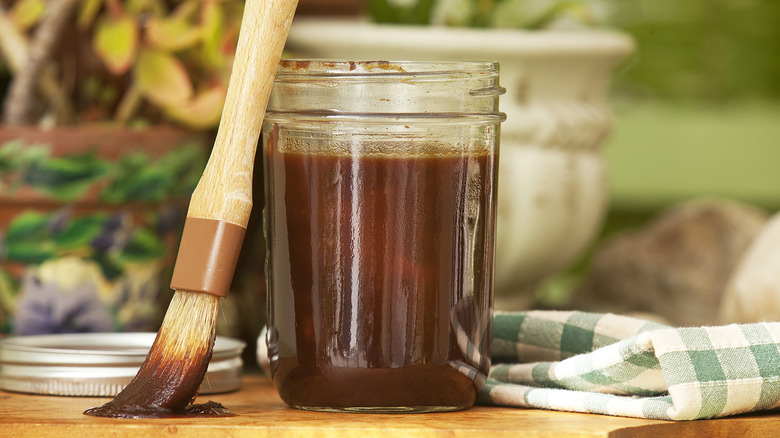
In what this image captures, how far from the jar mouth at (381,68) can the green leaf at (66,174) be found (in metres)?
0.25

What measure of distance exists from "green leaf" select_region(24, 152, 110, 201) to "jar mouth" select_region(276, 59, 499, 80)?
25cm

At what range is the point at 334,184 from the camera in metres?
0.51

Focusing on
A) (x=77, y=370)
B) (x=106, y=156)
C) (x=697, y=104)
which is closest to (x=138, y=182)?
(x=106, y=156)

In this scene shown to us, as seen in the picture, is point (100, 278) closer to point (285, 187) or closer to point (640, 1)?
point (285, 187)

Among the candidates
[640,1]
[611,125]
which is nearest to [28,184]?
[611,125]

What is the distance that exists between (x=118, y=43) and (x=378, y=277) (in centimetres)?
35

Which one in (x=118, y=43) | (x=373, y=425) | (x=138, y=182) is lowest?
(x=373, y=425)

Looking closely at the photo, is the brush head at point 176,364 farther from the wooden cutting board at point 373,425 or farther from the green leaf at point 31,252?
the green leaf at point 31,252

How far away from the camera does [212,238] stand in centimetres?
50

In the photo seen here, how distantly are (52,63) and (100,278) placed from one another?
195 millimetres

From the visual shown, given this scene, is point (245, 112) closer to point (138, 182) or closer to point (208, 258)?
point (208, 258)

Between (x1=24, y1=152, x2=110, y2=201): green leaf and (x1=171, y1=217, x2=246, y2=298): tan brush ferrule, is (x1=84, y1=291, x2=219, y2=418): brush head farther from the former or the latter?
(x1=24, y1=152, x2=110, y2=201): green leaf

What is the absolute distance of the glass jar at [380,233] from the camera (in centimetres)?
51

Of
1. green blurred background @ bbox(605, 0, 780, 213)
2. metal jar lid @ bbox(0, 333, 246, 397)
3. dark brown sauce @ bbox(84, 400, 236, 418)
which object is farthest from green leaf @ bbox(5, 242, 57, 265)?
Answer: green blurred background @ bbox(605, 0, 780, 213)
